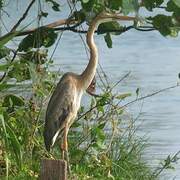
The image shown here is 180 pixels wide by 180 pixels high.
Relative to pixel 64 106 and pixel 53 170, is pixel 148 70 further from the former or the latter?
pixel 53 170

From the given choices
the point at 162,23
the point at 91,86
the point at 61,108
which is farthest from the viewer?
the point at 91,86

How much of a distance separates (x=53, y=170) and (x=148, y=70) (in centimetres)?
957

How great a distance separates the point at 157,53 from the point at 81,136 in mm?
8959

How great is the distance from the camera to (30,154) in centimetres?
586

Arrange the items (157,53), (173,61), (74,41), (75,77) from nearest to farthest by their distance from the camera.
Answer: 1. (75,77)
2. (173,61)
3. (157,53)
4. (74,41)

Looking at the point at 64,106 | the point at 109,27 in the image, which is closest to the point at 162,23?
the point at 109,27

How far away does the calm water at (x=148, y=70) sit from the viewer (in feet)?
27.7

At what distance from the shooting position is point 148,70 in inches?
513

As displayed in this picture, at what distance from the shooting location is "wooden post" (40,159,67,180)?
3549 mm

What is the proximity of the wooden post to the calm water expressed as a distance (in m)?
2.40

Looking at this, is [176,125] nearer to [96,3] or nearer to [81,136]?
[81,136]

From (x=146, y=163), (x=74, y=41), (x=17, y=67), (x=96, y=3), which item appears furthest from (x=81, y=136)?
(x=74, y=41)

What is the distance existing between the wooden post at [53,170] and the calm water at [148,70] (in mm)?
2395

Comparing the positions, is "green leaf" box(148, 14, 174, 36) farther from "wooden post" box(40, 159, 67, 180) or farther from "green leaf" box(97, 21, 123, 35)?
"wooden post" box(40, 159, 67, 180)
